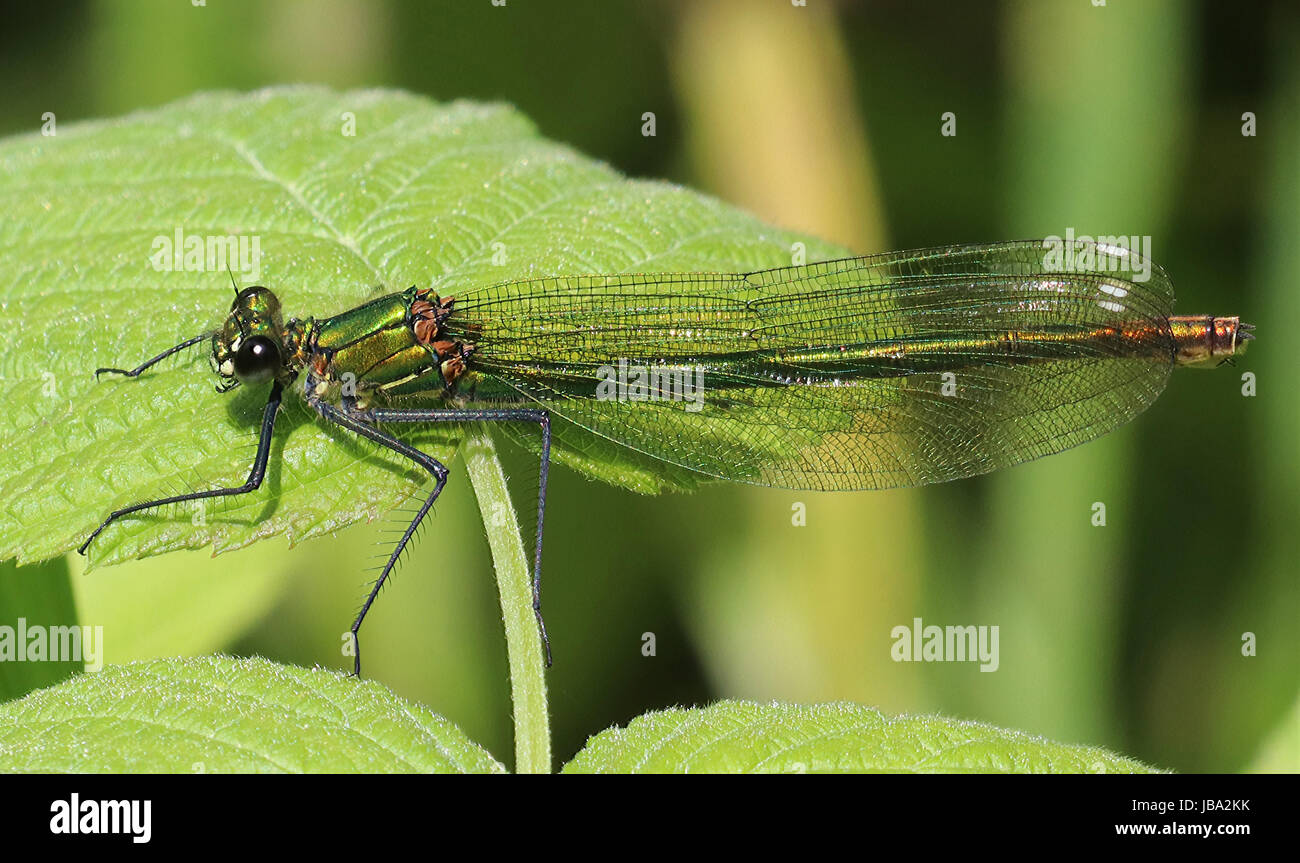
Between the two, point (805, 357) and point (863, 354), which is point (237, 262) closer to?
point (805, 357)

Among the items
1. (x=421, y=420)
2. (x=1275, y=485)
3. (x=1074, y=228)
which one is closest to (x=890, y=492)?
(x=1074, y=228)

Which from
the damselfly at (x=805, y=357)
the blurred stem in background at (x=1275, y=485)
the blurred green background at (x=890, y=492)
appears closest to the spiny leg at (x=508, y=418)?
the damselfly at (x=805, y=357)

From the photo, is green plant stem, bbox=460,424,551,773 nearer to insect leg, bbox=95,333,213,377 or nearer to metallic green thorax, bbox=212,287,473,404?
metallic green thorax, bbox=212,287,473,404

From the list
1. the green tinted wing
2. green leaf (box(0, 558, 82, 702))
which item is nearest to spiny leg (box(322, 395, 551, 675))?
the green tinted wing

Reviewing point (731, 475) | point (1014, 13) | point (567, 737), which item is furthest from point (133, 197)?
point (1014, 13)

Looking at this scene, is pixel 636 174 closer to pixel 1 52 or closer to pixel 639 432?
pixel 639 432

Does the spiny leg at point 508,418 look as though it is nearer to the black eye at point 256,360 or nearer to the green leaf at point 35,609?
the black eye at point 256,360
